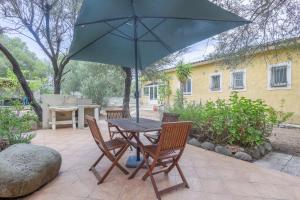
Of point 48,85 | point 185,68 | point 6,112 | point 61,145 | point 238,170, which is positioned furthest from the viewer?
point 48,85

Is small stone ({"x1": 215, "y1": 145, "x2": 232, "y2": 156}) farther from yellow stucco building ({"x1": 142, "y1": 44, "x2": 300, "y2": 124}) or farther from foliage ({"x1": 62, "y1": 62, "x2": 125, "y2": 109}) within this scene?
foliage ({"x1": 62, "y1": 62, "x2": 125, "y2": 109})

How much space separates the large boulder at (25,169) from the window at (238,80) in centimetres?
898

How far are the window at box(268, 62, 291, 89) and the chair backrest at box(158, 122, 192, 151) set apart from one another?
7364 mm

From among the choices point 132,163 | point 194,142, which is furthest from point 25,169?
point 194,142

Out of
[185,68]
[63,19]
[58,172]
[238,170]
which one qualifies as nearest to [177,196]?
[238,170]

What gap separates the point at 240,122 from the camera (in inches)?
181

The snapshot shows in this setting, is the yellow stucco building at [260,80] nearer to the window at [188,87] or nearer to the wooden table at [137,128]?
the window at [188,87]

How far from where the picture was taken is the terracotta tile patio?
2.75m

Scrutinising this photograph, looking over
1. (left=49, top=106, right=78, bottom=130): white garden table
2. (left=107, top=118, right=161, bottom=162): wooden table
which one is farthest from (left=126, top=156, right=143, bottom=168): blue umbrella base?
(left=49, top=106, right=78, bottom=130): white garden table

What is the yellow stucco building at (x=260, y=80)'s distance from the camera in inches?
321

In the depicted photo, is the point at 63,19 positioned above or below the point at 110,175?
above

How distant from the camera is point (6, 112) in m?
4.48

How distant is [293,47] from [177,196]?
487 cm

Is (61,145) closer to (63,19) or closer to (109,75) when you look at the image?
(63,19)
